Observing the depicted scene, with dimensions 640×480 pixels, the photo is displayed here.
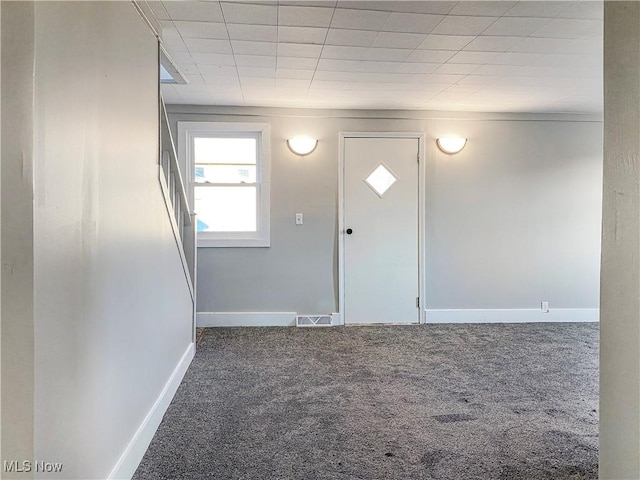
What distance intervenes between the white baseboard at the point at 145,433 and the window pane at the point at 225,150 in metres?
2.18

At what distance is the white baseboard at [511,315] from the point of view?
4273mm

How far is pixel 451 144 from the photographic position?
4.19 meters

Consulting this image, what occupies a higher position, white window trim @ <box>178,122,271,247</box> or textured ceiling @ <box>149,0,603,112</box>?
textured ceiling @ <box>149,0,603,112</box>

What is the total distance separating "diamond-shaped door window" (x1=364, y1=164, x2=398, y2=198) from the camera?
4176 millimetres

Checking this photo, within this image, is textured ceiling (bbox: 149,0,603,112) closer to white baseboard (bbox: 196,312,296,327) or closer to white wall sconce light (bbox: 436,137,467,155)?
white wall sconce light (bbox: 436,137,467,155)

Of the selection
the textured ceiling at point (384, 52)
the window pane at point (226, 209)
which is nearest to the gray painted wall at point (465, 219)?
the window pane at point (226, 209)

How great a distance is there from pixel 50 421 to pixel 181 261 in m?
1.70

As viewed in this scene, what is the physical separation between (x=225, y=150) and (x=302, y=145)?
0.80 m

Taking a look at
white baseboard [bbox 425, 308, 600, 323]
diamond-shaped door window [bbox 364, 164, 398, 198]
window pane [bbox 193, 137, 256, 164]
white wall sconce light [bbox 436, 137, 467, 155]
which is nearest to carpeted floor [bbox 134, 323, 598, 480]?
white baseboard [bbox 425, 308, 600, 323]

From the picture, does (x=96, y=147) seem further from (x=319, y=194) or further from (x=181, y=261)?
(x=319, y=194)

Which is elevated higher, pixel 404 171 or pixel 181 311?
pixel 404 171

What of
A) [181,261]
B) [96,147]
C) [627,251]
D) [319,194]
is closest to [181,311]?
[181,261]

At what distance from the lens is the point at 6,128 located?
92 centimetres

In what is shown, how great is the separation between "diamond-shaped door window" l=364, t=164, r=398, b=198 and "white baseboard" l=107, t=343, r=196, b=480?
254 cm
